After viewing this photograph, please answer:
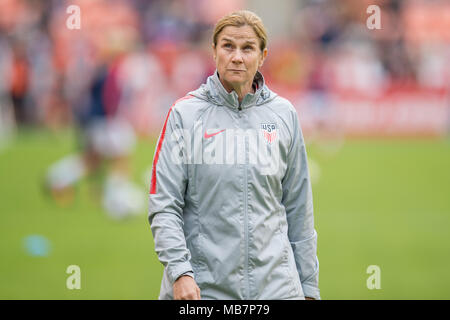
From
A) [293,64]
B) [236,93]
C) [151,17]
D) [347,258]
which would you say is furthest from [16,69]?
[236,93]

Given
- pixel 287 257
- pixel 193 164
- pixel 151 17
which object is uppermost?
pixel 151 17

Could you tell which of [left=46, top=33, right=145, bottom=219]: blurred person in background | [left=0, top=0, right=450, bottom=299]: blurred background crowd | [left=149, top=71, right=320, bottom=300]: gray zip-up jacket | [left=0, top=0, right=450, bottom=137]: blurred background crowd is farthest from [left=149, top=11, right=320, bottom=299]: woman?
[left=0, top=0, right=450, bottom=137]: blurred background crowd

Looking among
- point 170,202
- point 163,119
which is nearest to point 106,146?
point 170,202

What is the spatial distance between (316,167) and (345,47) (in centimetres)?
698

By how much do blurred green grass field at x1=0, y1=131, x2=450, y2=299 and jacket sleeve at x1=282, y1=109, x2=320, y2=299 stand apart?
3719 millimetres

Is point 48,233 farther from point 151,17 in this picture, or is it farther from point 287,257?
point 151,17

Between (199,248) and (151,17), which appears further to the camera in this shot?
(151,17)

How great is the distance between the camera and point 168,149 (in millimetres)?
3363

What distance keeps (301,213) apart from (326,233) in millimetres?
6954

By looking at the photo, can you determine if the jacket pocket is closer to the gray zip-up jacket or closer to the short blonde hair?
the gray zip-up jacket

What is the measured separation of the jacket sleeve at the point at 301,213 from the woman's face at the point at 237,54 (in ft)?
1.14

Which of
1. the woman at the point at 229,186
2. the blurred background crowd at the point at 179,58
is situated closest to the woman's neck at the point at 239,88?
the woman at the point at 229,186

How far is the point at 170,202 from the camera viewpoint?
130 inches

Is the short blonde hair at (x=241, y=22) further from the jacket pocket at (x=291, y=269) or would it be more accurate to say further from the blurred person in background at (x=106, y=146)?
the blurred person in background at (x=106, y=146)
